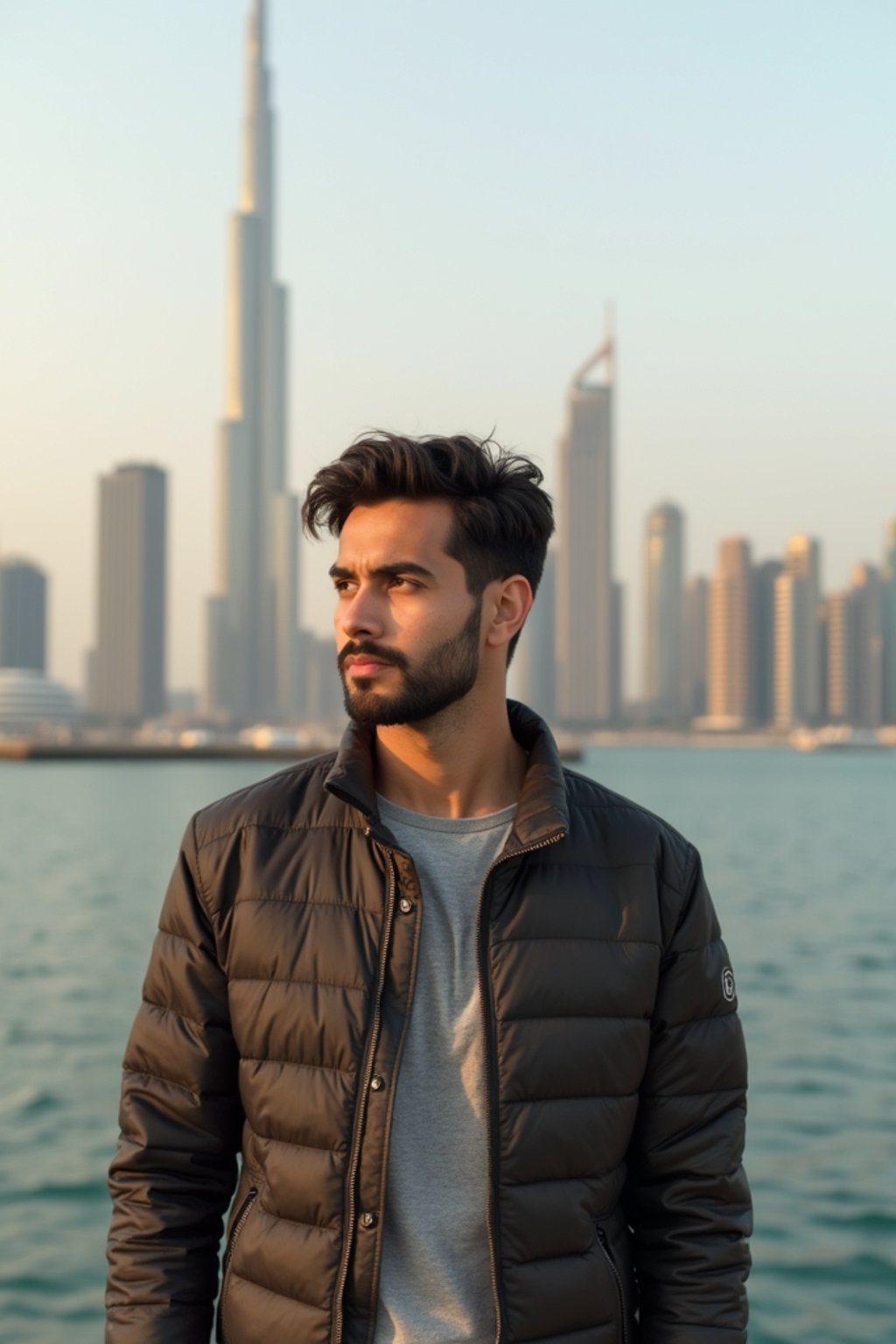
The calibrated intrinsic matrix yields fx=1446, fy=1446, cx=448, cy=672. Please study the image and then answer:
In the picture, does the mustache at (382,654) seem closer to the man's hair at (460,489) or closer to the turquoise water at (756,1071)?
the man's hair at (460,489)

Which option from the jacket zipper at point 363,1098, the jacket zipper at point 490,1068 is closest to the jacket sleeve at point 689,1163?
the jacket zipper at point 490,1068

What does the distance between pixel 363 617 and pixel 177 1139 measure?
0.90 m

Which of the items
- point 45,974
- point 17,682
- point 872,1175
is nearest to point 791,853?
point 45,974

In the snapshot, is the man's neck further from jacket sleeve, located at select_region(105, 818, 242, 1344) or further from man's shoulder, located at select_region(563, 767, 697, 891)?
jacket sleeve, located at select_region(105, 818, 242, 1344)

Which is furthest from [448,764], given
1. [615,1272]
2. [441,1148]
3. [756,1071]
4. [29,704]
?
[29,704]

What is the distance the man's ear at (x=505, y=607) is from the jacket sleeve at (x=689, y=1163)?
51 centimetres

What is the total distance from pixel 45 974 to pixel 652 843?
1494 centimetres

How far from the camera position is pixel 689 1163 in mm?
2404

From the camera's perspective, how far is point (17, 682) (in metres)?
169

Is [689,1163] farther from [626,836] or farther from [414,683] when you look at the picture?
[414,683]

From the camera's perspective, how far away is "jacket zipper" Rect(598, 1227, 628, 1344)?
231 centimetres

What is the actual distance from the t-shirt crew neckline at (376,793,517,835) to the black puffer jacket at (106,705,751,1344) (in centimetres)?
7

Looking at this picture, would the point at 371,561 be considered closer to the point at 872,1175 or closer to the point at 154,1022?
the point at 154,1022

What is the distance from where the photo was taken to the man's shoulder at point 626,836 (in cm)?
244
